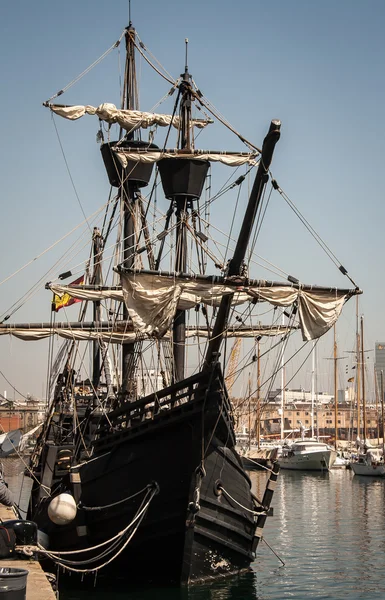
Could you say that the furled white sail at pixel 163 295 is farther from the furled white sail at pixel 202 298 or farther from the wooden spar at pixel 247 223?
the wooden spar at pixel 247 223

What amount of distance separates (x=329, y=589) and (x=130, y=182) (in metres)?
18.8

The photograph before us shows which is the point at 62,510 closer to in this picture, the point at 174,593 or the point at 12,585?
the point at 174,593

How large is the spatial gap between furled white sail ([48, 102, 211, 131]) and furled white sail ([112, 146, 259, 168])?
3211mm

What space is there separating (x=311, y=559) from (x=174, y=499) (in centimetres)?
792

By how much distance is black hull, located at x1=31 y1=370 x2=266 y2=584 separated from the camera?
762 inches

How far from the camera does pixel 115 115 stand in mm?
34094

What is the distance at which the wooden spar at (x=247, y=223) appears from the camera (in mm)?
18078

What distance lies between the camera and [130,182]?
34.7 meters

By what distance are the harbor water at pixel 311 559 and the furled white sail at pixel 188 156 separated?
41.6 ft

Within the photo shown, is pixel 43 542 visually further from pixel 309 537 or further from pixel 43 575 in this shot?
pixel 309 537

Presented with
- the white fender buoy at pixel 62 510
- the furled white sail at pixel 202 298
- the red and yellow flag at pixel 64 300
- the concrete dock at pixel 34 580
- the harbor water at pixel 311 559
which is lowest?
the harbor water at pixel 311 559

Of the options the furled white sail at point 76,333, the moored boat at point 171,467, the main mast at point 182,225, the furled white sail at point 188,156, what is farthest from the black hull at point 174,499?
the furled white sail at point 188,156

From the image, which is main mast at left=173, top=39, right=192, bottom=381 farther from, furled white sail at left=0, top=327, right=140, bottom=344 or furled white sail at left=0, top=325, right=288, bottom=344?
furled white sail at left=0, top=327, right=140, bottom=344

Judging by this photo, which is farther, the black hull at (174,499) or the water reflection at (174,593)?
the black hull at (174,499)
